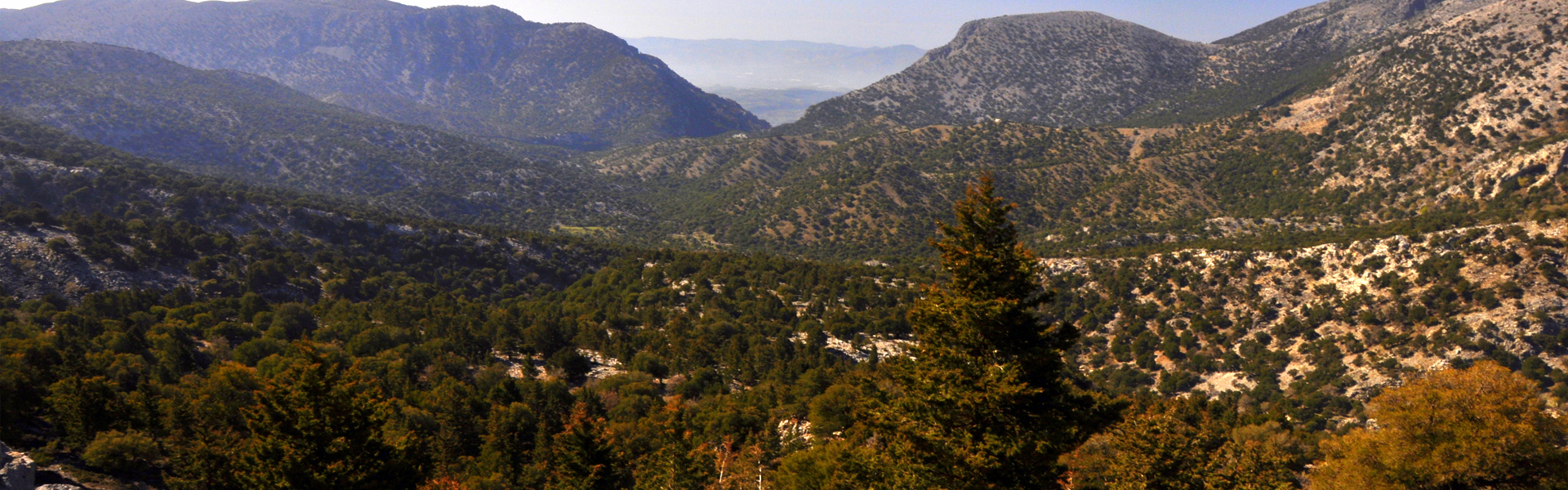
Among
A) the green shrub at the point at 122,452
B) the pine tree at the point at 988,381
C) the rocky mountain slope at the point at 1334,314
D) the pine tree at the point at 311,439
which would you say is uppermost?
the pine tree at the point at 988,381

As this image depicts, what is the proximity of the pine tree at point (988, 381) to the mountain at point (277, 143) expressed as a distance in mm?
142530

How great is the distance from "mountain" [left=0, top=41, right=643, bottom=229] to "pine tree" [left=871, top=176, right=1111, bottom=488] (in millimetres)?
142530

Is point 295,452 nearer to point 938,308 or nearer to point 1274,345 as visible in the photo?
point 938,308

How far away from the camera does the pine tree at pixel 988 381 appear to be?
14.0 metres

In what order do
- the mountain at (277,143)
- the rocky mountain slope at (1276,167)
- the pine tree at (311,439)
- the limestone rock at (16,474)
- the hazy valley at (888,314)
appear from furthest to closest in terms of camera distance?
the mountain at (277,143) < the rocky mountain slope at (1276,167) < the pine tree at (311,439) < the hazy valley at (888,314) < the limestone rock at (16,474)

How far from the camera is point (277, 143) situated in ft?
529

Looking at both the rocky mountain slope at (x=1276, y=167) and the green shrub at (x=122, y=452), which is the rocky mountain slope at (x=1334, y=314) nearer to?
the rocky mountain slope at (x=1276, y=167)

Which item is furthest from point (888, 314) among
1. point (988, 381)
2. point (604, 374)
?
point (988, 381)

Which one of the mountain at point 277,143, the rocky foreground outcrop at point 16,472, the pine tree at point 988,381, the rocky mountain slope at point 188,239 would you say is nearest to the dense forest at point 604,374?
the pine tree at point 988,381

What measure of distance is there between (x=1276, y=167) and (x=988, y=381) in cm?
12122

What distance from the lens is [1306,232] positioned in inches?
3162

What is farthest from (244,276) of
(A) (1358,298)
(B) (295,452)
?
(A) (1358,298)

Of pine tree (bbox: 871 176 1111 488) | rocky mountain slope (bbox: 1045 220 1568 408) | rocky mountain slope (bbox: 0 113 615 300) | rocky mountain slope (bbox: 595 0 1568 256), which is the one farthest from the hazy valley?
rocky mountain slope (bbox: 595 0 1568 256)

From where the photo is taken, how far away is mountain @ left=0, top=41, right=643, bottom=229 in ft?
487
